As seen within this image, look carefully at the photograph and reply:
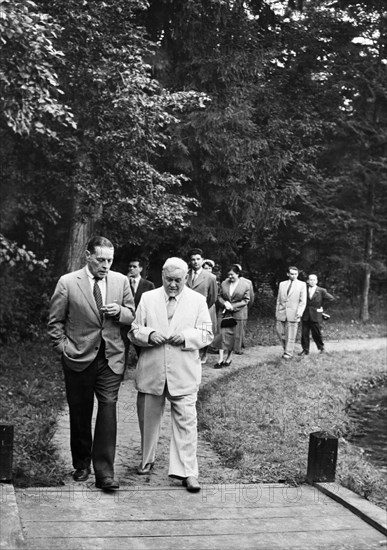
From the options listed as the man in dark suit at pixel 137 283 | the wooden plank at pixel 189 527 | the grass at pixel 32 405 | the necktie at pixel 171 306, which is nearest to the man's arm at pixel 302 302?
the grass at pixel 32 405

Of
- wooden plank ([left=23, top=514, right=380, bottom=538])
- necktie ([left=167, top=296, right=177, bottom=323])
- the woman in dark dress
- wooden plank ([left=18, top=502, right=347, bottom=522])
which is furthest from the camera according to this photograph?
the woman in dark dress

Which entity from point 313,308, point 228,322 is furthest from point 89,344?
point 313,308

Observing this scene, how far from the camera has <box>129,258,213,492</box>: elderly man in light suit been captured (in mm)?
7238

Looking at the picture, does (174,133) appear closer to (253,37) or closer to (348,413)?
(253,37)

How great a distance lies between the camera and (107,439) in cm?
691

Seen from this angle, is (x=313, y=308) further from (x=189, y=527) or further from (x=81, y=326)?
(x=189, y=527)

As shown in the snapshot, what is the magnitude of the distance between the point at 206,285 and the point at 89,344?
8337mm

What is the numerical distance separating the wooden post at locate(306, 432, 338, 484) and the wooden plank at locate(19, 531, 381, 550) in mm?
1332

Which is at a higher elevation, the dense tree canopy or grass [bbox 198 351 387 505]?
the dense tree canopy

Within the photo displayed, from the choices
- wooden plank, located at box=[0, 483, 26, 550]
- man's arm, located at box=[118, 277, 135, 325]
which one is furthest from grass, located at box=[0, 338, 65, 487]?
man's arm, located at box=[118, 277, 135, 325]

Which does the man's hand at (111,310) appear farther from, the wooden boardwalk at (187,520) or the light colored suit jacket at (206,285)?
the light colored suit jacket at (206,285)

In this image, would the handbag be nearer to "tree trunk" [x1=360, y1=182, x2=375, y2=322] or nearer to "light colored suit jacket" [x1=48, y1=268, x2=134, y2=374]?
"light colored suit jacket" [x1=48, y1=268, x2=134, y2=374]

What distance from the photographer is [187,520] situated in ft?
19.9

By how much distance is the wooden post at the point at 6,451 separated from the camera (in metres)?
6.53
